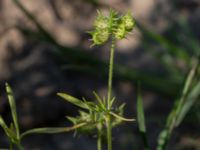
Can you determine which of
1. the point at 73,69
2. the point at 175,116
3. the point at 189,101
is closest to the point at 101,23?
Result: the point at 175,116

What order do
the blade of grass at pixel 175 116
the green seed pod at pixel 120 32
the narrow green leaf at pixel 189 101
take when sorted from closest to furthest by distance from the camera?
the green seed pod at pixel 120 32 → the blade of grass at pixel 175 116 → the narrow green leaf at pixel 189 101

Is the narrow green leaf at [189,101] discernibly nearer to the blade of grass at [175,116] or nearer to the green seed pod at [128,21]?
the blade of grass at [175,116]

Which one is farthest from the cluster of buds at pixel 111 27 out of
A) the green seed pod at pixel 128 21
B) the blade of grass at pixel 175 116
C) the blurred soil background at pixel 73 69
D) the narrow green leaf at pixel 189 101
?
the blurred soil background at pixel 73 69

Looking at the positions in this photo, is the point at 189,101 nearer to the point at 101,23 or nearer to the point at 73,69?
the point at 101,23

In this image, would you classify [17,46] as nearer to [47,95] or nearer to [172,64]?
[47,95]

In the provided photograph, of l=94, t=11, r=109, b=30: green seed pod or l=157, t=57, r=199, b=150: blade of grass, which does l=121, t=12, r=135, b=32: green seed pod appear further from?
l=157, t=57, r=199, b=150: blade of grass

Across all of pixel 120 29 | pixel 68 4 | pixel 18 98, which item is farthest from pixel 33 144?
pixel 120 29

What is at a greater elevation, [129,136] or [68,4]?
[68,4]

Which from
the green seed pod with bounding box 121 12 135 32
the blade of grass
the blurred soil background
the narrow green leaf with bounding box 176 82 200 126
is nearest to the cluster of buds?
the green seed pod with bounding box 121 12 135 32
